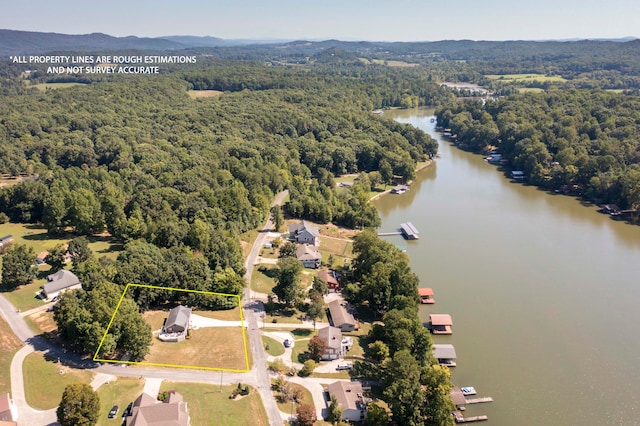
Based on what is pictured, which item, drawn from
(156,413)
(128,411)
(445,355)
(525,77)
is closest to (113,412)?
(128,411)

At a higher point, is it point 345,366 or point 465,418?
point 345,366

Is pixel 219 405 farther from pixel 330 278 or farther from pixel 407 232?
pixel 407 232

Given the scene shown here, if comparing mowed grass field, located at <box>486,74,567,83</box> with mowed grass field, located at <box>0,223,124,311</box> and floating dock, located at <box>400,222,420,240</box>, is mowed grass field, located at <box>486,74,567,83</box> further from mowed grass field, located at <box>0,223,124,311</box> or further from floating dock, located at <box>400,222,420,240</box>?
mowed grass field, located at <box>0,223,124,311</box>

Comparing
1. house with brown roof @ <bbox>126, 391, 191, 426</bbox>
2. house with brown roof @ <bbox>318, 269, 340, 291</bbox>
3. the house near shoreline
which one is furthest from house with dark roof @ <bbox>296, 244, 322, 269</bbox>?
house with brown roof @ <bbox>126, 391, 191, 426</bbox>

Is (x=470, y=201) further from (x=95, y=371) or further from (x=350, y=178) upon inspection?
(x=95, y=371)

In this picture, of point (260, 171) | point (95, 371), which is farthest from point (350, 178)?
point (95, 371)

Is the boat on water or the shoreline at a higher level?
the shoreline
